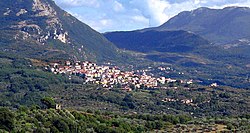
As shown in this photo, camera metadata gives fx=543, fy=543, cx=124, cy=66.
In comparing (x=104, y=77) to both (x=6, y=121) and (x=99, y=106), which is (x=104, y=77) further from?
(x=6, y=121)

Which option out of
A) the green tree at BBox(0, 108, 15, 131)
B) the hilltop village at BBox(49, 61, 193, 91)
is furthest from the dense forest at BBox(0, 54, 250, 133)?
the hilltop village at BBox(49, 61, 193, 91)

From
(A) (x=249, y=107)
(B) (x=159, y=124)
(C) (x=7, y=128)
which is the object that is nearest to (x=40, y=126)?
(C) (x=7, y=128)

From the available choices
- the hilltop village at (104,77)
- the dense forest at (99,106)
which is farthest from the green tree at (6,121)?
the hilltop village at (104,77)

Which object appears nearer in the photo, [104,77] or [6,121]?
[6,121]

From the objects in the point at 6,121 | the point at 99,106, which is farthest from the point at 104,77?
the point at 6,121

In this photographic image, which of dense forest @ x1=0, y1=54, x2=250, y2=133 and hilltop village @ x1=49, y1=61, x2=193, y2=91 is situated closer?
dense forest @ x1=0, y1=54, x2=250, y2=133

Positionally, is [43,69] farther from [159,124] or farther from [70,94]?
[159,124]

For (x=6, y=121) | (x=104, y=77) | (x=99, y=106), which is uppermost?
(x=104, y=77)

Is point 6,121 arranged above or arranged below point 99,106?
above

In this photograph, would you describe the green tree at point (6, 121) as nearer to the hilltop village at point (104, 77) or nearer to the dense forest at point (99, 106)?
the dense forest at point (99, 106)

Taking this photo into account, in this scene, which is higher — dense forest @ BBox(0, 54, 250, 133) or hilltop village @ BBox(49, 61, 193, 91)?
hilltop village @ BBox(49, 61, 193, 91)

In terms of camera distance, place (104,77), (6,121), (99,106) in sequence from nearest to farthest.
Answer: (6,121) < (99,106) < (104,77)

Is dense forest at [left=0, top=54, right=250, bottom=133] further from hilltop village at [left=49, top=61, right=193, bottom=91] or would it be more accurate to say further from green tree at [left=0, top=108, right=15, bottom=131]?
hilltop village at [left=49, top=61, right=193, bottom=91]
